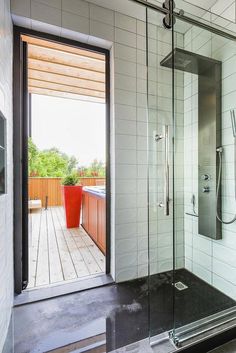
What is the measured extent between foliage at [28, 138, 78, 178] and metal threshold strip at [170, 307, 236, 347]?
2.23 m

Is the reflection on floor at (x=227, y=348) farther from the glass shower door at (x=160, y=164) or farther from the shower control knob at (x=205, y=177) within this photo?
the shower control knob at (x=205, y=177)

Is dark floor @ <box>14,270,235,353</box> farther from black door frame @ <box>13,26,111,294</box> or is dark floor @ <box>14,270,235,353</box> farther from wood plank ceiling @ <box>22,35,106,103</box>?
wood plank ceiling @ <box>22,35,106,103</box>

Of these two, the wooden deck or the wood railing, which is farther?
the wood railing

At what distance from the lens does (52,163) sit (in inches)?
130

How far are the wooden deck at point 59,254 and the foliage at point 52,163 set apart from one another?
2.33 ft

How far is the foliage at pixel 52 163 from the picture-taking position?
2723 millimetres

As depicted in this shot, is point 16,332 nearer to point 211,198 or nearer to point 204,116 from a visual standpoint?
point 211,198

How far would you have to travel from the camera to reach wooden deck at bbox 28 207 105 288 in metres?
2.12

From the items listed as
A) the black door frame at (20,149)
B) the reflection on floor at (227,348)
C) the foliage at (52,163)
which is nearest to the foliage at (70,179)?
the foliage at (52,163)

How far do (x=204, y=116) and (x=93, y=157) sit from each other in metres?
1.90

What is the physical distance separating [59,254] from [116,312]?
131 centimetres

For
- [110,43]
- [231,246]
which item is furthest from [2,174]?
[231,246]

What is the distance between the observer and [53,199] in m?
3.97

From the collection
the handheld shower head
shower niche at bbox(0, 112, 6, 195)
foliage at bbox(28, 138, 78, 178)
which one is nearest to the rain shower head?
the handheld shower head
